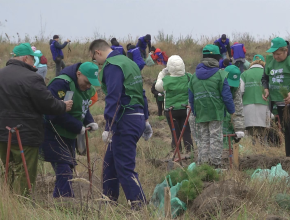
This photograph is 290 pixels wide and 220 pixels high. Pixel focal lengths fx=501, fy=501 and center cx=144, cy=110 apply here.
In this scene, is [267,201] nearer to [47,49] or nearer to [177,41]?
[47,49]

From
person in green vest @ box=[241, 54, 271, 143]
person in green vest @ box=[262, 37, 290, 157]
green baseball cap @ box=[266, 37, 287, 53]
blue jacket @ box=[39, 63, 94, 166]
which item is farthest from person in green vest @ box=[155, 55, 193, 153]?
blue jacket @ box=[39, 63, 94, 166]

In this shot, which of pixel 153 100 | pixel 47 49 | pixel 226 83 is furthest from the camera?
pixel 47 49

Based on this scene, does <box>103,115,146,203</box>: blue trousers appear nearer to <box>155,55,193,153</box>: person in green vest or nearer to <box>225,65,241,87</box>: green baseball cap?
<box>225,65,241,87</box>: green baseball cap

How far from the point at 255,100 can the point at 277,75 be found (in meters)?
1.67

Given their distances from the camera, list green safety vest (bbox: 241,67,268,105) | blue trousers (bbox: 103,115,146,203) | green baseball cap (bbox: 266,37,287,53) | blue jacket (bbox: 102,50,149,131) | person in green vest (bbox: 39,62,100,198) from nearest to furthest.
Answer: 1. blue jacket (bbox: 102,50,149,131)
2. blue trousers (bbox: 103,115,146,203)
3. person in green vest (bbox: 39,62,100,198)
4. green baseball cap (bbox: 266,37,287,53)
5. green safety vest (bbox: 241,67,268,105)

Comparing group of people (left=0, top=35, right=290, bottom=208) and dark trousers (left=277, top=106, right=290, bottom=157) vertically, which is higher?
group of people (left=0, top=35, right=290, bottom=208)

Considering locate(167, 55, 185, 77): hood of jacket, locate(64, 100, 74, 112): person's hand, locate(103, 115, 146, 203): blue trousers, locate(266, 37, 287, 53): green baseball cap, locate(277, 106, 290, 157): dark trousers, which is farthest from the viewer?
locate(167, 55, 185, 77): hood of jacket

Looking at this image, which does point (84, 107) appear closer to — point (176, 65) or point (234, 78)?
point (234, 78)

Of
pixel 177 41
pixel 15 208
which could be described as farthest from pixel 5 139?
pixel 177 41

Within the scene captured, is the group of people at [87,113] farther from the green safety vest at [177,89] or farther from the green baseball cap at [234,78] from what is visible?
the green safety vest at [177,89]

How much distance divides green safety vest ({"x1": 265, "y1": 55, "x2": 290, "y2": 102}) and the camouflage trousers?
5.09 ft

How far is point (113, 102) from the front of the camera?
5.47 m

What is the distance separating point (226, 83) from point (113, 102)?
2.06 meters

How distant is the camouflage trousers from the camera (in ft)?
22.7
